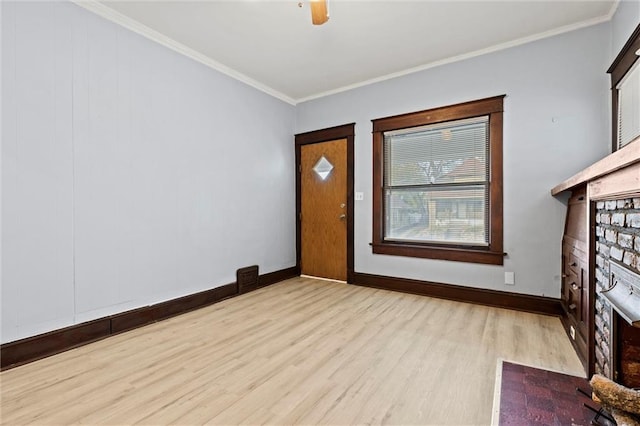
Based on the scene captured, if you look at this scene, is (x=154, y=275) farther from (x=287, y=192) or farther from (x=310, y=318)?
(x=287, y=192)

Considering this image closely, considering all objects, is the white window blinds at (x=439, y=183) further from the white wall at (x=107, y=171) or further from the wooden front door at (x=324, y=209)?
the white wall at (x=107, y=171)

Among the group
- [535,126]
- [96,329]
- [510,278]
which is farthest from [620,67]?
[96,329]

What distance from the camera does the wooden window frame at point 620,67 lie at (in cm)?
211

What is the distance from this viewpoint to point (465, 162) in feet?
11.2

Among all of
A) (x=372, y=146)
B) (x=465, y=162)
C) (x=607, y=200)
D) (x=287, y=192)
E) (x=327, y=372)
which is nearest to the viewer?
(x=607, y=200)

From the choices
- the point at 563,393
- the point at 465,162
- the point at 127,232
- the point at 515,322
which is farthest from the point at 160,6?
the point at 515,322

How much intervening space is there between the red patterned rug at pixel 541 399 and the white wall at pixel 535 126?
1406 mm

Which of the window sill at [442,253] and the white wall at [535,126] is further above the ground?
the white wall at [535,126]

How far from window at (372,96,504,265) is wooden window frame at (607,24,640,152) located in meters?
0.85

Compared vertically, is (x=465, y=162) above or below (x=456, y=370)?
above

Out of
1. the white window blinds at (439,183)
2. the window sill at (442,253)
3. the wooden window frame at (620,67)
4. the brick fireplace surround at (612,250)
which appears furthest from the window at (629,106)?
the window sill at (442,253)

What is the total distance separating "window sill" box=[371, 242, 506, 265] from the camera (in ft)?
10.6

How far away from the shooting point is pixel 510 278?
122 inches

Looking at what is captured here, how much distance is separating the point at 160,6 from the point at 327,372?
123 inches
